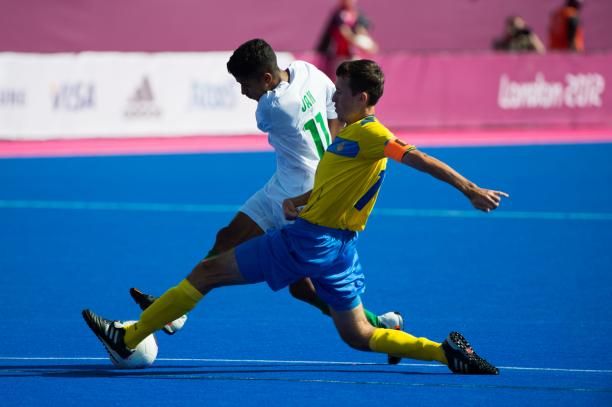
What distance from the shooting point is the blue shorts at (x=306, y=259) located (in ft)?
21.0

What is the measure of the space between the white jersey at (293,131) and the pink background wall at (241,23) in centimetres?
1909

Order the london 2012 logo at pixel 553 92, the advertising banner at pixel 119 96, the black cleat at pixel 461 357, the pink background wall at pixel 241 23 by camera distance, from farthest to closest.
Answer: the pink background wall at pixel 241 23 < the london 2012 logo at pixel 553 92 < the advertising banner at pixel 119 96 < the black cleat at pixel 461 357

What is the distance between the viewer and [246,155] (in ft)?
61.4

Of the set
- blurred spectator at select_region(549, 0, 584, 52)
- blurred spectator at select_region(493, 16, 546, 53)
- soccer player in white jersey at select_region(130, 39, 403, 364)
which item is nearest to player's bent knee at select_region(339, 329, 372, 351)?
soccer player in white jersey at select_region(130, 39, 403, 364)

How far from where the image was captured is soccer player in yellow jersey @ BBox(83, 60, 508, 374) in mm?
6344

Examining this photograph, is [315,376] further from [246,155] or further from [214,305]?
[246,155]

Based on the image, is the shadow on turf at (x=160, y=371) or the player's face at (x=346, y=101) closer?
the player's face at (x=346, y=101)

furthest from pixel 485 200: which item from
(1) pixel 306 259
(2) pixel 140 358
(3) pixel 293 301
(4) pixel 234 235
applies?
(3) pixel 293 301

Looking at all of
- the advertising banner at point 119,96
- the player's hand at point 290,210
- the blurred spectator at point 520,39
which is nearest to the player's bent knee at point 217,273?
the player's hand at point 290,210

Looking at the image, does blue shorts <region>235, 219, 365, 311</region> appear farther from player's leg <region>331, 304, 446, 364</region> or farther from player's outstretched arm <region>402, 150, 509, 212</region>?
player's outstretched arm <region>402, 150, 509, 212</region>

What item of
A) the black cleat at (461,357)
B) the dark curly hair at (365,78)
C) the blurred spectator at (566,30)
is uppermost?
the blurred spectator at (566,30)

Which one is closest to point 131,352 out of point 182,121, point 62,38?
point 182,121

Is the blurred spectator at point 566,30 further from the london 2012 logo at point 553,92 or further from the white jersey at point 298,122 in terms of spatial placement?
the white jersey at point 298,122

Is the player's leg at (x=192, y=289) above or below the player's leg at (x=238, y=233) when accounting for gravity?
below
